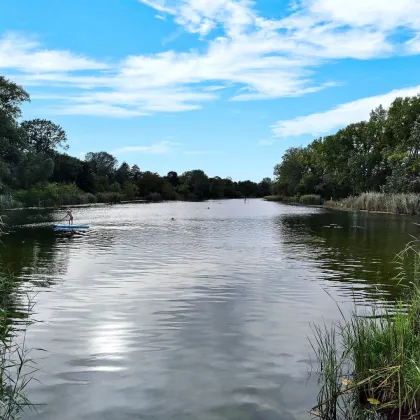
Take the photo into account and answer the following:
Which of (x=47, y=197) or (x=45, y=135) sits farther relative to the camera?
(x=45, y=135)

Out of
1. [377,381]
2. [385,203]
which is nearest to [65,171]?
[385,203]

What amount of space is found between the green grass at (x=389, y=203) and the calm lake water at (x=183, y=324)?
31404 mm

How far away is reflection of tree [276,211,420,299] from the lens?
15523 mm

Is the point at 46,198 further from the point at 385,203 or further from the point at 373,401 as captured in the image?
the point at 373,401

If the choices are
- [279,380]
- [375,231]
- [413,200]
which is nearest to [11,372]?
[279,380]

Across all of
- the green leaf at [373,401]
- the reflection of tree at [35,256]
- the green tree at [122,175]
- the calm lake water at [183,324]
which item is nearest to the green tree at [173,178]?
the green tree at [122,175]

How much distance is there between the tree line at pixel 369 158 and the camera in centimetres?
5769

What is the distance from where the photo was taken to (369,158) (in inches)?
3041

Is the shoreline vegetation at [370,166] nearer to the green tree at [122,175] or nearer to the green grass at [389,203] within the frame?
the green grass at [389,203]

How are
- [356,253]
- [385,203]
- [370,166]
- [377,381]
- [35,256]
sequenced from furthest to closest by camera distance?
[370,166] < [385,203] < [356,253] < [35,256] < [377,381]

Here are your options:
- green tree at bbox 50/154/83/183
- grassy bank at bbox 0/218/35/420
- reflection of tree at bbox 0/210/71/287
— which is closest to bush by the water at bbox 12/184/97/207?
green tree at bbox 50/154/83/183

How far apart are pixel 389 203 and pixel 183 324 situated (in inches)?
1992

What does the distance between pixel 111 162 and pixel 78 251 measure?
16601 centimetres

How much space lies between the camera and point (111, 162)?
18450cm
